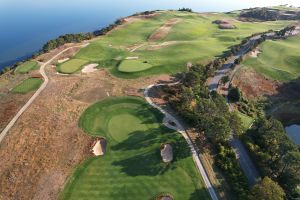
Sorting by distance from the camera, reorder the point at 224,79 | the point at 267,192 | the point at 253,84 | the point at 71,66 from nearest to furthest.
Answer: the point at 267,192, the point at 224,79, the point at 71,66, the point at 253,84

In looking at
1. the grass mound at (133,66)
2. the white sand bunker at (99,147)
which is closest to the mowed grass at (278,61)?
the grass mound at (133,66)

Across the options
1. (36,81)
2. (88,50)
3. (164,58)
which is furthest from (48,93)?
(164,58)

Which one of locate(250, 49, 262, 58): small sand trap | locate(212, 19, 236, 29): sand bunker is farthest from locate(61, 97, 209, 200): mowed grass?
locate(212, 19, 236, 29): sand bunker

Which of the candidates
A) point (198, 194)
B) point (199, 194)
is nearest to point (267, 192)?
point (199, 194)

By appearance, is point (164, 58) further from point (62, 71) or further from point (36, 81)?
point (36, 81)

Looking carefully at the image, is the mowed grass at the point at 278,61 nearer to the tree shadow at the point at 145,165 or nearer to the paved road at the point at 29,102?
the tree shadow at the point at 145,165

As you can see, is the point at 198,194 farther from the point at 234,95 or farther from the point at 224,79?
the point at 224,79
